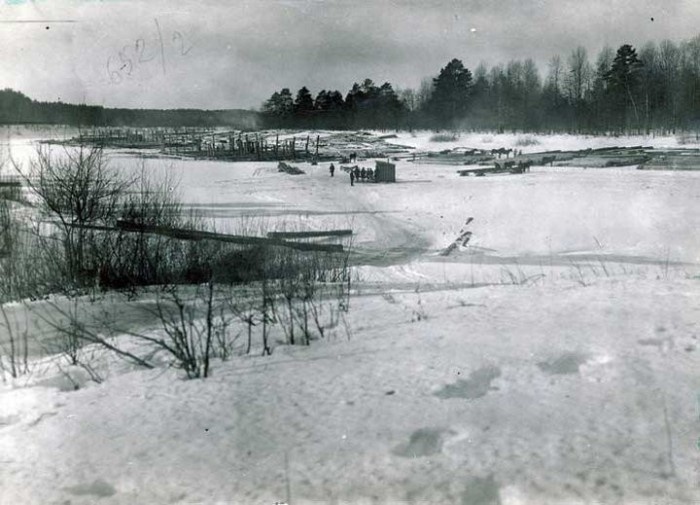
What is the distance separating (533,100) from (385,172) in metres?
10.2

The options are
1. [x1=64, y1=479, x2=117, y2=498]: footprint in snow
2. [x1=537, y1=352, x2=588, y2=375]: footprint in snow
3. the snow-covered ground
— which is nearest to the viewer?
the snow-covered ground

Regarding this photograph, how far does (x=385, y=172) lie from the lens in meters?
28.5

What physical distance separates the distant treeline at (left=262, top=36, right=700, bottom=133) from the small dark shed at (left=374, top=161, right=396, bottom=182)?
3.44 meters

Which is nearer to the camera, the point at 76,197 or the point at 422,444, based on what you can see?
the point at 422,444

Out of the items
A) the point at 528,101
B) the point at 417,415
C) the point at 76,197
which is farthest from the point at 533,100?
the point at 417,415

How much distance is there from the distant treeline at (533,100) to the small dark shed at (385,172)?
3445 mm

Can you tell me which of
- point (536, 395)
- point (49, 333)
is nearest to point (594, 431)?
point (536, 395)

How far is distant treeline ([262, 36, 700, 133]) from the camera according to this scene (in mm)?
26625

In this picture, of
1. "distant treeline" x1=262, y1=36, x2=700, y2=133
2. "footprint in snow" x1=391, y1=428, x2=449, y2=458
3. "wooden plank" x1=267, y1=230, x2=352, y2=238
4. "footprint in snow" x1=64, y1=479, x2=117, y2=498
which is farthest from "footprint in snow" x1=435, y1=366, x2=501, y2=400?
"distant treeline" x1=262, y1=36, x2=700, y2=133

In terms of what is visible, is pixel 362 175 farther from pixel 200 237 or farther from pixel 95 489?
pixel 95 489

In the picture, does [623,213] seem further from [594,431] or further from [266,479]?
[266,479]

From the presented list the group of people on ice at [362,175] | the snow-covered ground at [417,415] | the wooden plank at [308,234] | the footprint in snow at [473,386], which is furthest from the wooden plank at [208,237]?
the group of people on ice at [362,175]

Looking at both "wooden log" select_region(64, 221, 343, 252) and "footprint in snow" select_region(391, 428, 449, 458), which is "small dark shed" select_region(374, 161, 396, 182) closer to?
"wooden log" select_region(64, 221, 343, 252)

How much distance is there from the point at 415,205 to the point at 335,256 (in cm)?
877
